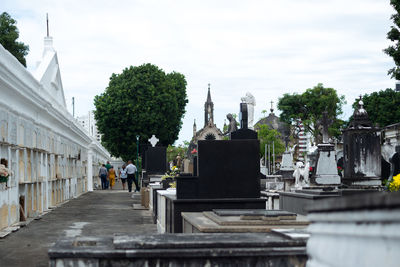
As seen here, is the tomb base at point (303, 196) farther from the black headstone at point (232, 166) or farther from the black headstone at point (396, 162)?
the black headstone at point (396, 162)

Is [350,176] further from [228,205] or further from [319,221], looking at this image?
[319,221]

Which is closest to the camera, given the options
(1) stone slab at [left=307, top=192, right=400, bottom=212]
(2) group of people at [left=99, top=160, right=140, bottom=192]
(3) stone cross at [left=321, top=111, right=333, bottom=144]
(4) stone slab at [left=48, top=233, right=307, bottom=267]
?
(1) stone slab at [left=307, top=192, right=400, bottom=212]

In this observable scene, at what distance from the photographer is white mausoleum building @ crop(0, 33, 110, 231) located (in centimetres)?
1233

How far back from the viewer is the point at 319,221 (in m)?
1.66

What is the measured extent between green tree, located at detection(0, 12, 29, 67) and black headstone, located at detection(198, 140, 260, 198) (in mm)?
38370

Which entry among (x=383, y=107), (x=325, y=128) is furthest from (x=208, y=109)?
(x=325, y=128)

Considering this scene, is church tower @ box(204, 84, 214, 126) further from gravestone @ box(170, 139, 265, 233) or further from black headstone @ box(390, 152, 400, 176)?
gravestone @ box(170, 139, 265, 233)

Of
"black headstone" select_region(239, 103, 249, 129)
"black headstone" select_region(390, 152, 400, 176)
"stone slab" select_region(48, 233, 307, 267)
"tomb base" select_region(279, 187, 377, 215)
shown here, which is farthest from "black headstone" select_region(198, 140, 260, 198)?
"black headstone" select_region(390, 152, 400, 176)

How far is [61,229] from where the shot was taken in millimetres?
12820

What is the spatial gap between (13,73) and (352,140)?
7.28m

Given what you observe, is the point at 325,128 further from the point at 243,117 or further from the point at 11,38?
the point at 11,38

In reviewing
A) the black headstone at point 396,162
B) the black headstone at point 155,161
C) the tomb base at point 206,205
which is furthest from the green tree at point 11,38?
the tomb base at point 206,205

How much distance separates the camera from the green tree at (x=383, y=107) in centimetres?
6041

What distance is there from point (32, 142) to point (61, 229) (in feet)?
12.2
